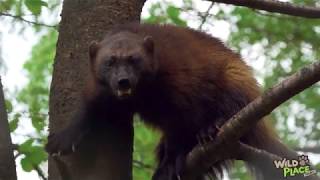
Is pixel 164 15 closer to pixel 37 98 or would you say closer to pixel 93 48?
pixel 37 98

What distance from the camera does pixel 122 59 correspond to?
13.0ft

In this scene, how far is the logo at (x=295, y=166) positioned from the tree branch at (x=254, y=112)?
476 mm

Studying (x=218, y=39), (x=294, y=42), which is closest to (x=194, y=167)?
(x=218, y=39)

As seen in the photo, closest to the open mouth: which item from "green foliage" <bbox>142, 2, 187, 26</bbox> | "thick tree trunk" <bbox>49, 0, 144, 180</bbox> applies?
"thick tree trunk" <bbox>49, 0, 144, 180</bbox>

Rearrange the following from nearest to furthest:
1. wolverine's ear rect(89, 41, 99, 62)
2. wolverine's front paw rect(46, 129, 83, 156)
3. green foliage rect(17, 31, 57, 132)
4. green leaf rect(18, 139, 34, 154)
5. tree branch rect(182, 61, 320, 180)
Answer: tree branch rect(182, 61, 320, 180), wolverine's front paw rect(46, 129, 83, 156), wolverine's ear rect(89, 41, 99, 62), green leaf rect(18, 139, 34, 154), green foliage rect(17, 31, 57, 132)

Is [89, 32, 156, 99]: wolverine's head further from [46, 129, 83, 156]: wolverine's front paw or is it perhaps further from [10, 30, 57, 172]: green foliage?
[10, 30, 57, 172]: green foliage

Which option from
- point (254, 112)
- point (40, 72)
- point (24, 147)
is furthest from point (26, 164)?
point (40, 72)

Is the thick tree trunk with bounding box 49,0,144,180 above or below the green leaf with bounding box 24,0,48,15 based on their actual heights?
below

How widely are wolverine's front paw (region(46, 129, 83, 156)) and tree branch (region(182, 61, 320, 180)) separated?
76cm

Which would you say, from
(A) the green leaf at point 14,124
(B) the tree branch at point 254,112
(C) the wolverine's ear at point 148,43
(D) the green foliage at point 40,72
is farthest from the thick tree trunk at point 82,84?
(D) the green foliage at point 40,72

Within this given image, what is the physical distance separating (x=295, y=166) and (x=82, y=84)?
4.27 ft

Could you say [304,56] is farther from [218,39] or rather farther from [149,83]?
[149,83]

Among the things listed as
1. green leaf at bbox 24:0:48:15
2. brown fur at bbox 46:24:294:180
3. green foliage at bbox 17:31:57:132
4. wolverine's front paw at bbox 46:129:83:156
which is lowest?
green foliage at bbox 17:31:57:132

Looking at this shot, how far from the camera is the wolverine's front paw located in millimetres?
3627
